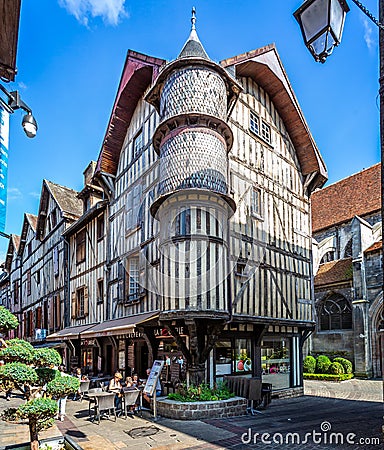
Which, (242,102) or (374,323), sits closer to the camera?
(242,102)

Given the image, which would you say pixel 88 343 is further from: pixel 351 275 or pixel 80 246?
pixel 351 275

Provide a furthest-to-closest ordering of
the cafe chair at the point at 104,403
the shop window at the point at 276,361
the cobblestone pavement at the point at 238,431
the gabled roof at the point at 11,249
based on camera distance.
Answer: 1. the gabled roof at the point at 11,249
2. the shop window at the point at 276,361
3. the cafe chair at the point at 104,403
4. the cobblestone pavement at the point at 238,431

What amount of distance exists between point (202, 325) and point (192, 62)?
6.04 metres

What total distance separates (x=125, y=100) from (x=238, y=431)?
9.98m

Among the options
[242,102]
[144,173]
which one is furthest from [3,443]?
[242,102]

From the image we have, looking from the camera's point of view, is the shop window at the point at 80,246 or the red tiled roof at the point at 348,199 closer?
the shop window at the point at 80,246

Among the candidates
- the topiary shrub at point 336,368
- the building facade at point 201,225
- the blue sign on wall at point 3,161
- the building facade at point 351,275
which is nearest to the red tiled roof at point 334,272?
the building facade at point 351,275

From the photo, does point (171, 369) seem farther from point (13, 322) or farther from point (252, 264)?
point (13, 322)

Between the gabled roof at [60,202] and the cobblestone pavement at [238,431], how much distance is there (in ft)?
33.4

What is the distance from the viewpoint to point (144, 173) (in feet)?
40.9

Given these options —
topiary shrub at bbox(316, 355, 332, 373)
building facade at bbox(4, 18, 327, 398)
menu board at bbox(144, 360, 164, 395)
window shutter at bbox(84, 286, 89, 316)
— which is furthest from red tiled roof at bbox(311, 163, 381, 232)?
menu board at bbox(144, 360, 164, 395)

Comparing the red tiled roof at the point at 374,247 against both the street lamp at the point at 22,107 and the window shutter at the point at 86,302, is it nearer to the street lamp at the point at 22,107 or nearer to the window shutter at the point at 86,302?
the window shutter at the point at 86,302

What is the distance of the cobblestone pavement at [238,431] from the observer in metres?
6.91

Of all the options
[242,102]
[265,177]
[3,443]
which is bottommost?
[3,443]
